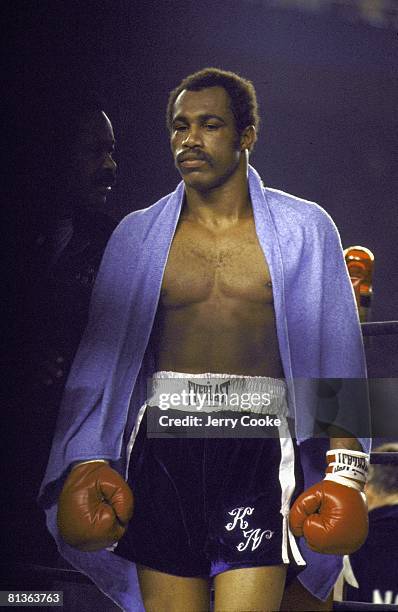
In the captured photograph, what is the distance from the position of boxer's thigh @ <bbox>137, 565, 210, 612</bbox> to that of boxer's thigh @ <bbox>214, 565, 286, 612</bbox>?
0.05 m

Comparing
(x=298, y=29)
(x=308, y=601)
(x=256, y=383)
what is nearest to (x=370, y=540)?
(x=308, y=601)

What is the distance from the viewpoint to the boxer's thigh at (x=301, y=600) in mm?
1718

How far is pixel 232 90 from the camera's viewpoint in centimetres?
190

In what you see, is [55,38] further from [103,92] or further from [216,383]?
[216,383]

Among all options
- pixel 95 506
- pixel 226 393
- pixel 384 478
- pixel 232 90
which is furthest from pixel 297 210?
pixel 384 478

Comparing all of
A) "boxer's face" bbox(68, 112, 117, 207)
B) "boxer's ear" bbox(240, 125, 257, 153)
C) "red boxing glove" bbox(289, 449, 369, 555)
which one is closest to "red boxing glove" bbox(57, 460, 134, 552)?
"red boxing glove" bbox(289, 449, 369, 555)

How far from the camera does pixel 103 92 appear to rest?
2.01 metres

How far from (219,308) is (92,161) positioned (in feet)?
1.59

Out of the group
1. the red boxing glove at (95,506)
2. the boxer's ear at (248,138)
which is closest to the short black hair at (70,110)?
the boxer's ear at (248,138)

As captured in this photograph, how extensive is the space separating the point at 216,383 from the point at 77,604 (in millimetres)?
569

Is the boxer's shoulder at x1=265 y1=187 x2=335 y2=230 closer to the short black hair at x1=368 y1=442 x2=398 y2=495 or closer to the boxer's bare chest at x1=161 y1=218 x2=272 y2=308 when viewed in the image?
the boxer's bare chest at x1=161 y1=218 x2=272 y2=308

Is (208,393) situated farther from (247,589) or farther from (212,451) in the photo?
(247,589)

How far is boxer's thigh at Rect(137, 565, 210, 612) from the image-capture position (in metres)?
1.65

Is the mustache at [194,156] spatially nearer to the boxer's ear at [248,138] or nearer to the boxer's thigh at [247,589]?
the boxer's ear at [248,138]
